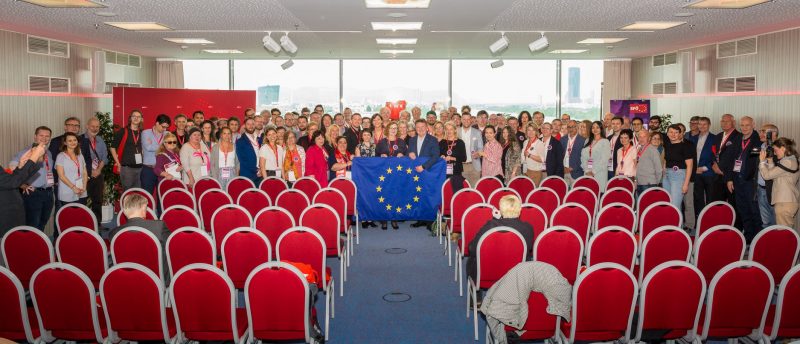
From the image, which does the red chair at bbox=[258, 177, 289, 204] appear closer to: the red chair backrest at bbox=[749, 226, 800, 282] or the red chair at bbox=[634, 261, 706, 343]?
the red chair at bbox=[634, 261, 706, 343]

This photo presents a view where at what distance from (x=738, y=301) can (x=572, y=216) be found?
2.46m

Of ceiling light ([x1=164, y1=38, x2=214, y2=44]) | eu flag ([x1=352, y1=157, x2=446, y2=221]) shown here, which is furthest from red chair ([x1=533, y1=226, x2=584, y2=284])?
ceiling light ([x1=164, y1=38, x2=214, y2=44])

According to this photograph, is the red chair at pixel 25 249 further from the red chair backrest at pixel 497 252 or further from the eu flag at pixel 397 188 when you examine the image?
the eu flag at pixel 397 188

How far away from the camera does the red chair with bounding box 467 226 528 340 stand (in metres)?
5.00

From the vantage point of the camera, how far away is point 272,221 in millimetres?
6004

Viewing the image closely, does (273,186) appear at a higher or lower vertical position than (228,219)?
higher

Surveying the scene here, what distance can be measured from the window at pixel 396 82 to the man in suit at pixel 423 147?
938 centimetres

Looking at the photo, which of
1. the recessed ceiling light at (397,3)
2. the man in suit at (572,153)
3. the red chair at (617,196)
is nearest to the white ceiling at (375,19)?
the recessed ceiling light at (397,3)

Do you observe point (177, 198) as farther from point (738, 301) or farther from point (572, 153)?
point (572, 153)

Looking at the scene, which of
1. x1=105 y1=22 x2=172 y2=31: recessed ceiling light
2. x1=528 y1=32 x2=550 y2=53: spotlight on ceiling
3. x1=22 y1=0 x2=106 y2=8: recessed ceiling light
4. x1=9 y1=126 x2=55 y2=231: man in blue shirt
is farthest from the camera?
x1=528 y1=32 x2=550 y2=53: spotlight on ceiling

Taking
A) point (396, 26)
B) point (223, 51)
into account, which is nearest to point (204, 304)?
point (396, 26)

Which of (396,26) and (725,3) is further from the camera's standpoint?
(396,26)

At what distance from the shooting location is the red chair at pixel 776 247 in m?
4.99

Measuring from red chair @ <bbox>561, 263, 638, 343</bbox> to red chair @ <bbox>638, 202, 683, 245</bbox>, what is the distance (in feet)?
8.46
